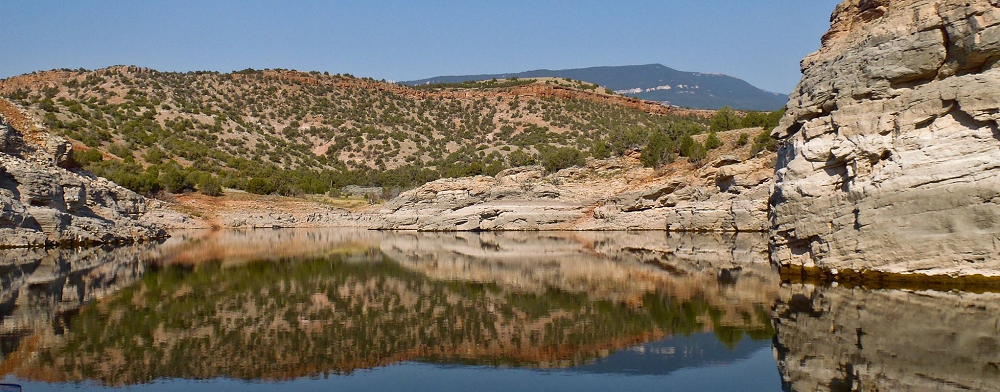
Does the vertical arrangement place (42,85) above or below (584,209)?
above

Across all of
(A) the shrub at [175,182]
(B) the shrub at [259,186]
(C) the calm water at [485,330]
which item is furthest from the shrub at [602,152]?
(C) the calm water at [485,330]

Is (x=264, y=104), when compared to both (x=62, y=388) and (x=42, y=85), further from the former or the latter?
(x=62, y=388)

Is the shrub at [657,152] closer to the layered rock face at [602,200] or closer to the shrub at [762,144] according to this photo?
the layered rock face at [602,200]

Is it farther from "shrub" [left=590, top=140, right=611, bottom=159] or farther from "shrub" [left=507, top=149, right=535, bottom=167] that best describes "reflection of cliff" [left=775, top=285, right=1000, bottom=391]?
"shrub" [left=507, top=149, right=535, bottom=167]

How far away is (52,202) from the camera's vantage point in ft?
110

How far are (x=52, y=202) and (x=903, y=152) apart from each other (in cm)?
3249

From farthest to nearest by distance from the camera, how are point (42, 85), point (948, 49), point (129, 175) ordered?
point (42, 85), point (129, 175), point (948, 49)

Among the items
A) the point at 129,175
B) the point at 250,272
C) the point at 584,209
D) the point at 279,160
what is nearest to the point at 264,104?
the point at 279,160

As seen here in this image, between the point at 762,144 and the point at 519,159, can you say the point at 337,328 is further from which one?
the point at 519,159

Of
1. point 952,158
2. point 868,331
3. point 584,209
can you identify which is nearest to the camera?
point 868,331

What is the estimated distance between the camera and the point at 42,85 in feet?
274

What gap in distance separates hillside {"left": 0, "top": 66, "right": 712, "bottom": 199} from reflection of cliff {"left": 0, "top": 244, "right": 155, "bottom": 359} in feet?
78.6

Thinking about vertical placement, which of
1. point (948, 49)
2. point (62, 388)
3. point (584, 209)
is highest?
point (948, 49)

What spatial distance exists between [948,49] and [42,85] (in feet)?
292
